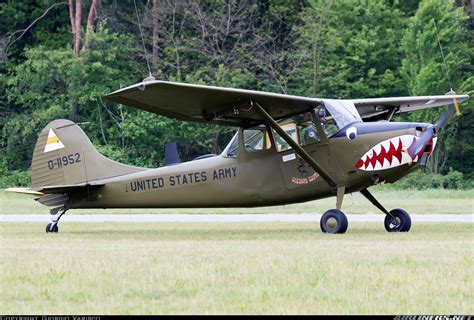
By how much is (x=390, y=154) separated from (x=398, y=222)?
170 cm

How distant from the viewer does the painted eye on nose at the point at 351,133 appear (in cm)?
1747

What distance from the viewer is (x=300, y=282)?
418 inches

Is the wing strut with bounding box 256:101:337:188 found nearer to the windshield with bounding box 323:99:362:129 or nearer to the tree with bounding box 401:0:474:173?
the windshield with bounding box 323:99:362:129

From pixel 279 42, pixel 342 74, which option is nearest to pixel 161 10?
pixel 279 42

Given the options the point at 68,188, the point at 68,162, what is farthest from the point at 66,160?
the point at 68,188

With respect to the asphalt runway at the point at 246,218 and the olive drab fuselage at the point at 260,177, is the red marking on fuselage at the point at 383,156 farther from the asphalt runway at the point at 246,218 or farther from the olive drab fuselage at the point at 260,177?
the asphalt runway at the point at 246,218

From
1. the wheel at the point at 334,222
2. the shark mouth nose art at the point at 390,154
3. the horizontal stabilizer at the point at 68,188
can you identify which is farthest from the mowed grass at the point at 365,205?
the shark mouth nose art at the point at 390,154

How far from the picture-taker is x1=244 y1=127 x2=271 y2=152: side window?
1872 cm

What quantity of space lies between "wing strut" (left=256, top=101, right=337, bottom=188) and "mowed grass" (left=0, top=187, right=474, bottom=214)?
29.6 ft

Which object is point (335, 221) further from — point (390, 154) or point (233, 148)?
point (233, 148)

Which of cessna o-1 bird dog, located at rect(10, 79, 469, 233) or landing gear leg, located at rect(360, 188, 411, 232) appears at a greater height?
cessna o-1 bird dog, located at rect(10, 79, 469, 233)

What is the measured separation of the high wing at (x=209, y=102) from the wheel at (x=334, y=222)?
1894 mm

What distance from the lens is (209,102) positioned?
1775 centimetres

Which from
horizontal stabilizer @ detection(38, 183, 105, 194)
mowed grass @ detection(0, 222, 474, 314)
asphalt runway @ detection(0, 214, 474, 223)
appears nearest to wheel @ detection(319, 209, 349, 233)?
mowed grass @ detection(0, 222, 474, 314)
